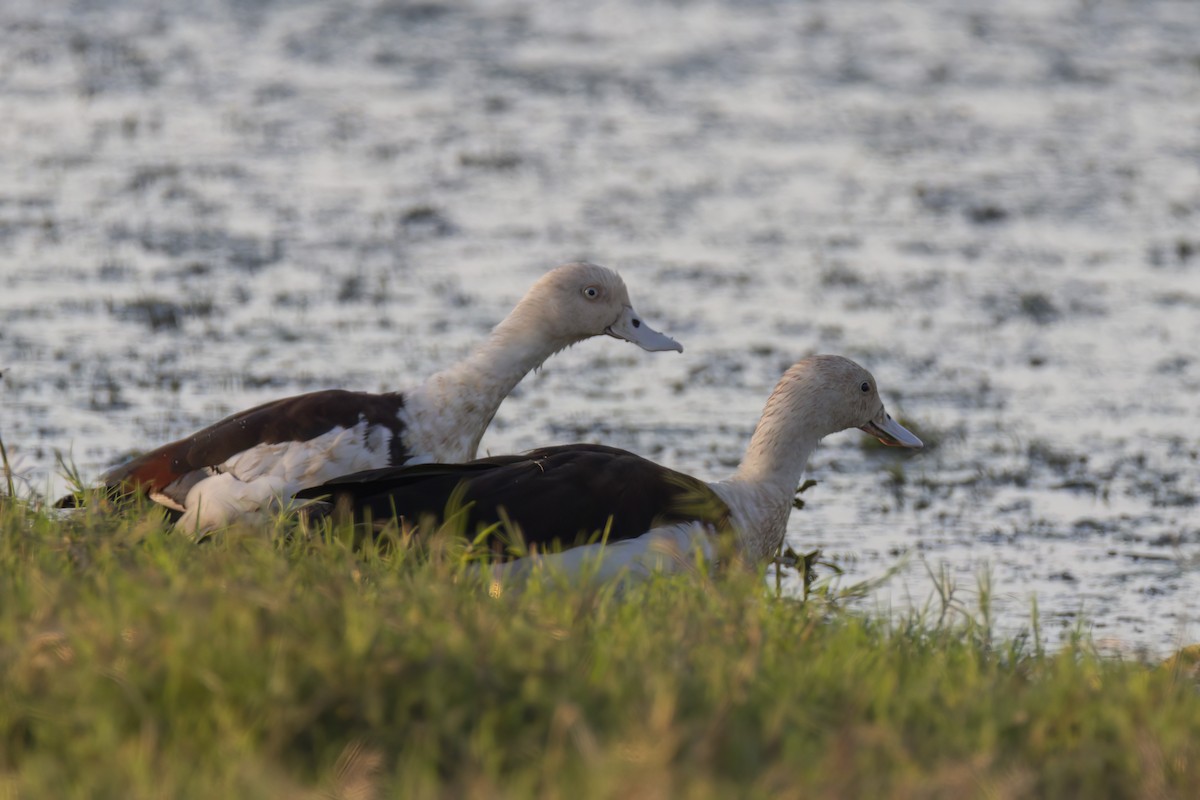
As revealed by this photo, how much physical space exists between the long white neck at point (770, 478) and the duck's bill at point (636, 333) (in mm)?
559

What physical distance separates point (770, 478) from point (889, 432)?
0.72m

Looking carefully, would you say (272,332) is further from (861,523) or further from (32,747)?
(32,747)

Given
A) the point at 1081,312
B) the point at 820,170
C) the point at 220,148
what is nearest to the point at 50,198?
the point at 220,148

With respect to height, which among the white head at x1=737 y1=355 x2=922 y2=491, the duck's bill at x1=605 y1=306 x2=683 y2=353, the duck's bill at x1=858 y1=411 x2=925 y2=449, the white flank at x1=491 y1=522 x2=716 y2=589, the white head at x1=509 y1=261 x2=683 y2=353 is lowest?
the white flank at x1=491 y1=522 x2=716 y2=589

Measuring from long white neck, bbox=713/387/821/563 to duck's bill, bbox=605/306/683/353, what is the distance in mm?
559

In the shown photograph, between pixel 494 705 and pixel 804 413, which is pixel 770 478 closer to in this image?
pixel 804 413

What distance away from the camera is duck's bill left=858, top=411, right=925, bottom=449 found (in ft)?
19.8

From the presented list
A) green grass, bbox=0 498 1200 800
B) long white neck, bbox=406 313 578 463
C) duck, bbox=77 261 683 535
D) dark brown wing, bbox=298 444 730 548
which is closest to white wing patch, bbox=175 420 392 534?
duck, bbox=77 261 683 535

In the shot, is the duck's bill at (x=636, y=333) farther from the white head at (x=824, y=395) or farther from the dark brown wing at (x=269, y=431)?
the dark brown wing at (x=269, y=431)

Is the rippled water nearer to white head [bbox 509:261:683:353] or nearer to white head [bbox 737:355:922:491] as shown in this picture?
white head [bbox 737:355:922:491]

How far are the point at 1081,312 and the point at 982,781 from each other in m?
7.05

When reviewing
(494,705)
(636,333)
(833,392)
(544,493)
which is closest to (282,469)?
(544,493)

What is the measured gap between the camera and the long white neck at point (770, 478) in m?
5.39

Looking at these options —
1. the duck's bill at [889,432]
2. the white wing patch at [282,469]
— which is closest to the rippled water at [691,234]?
the duck's bill at [889,432]
